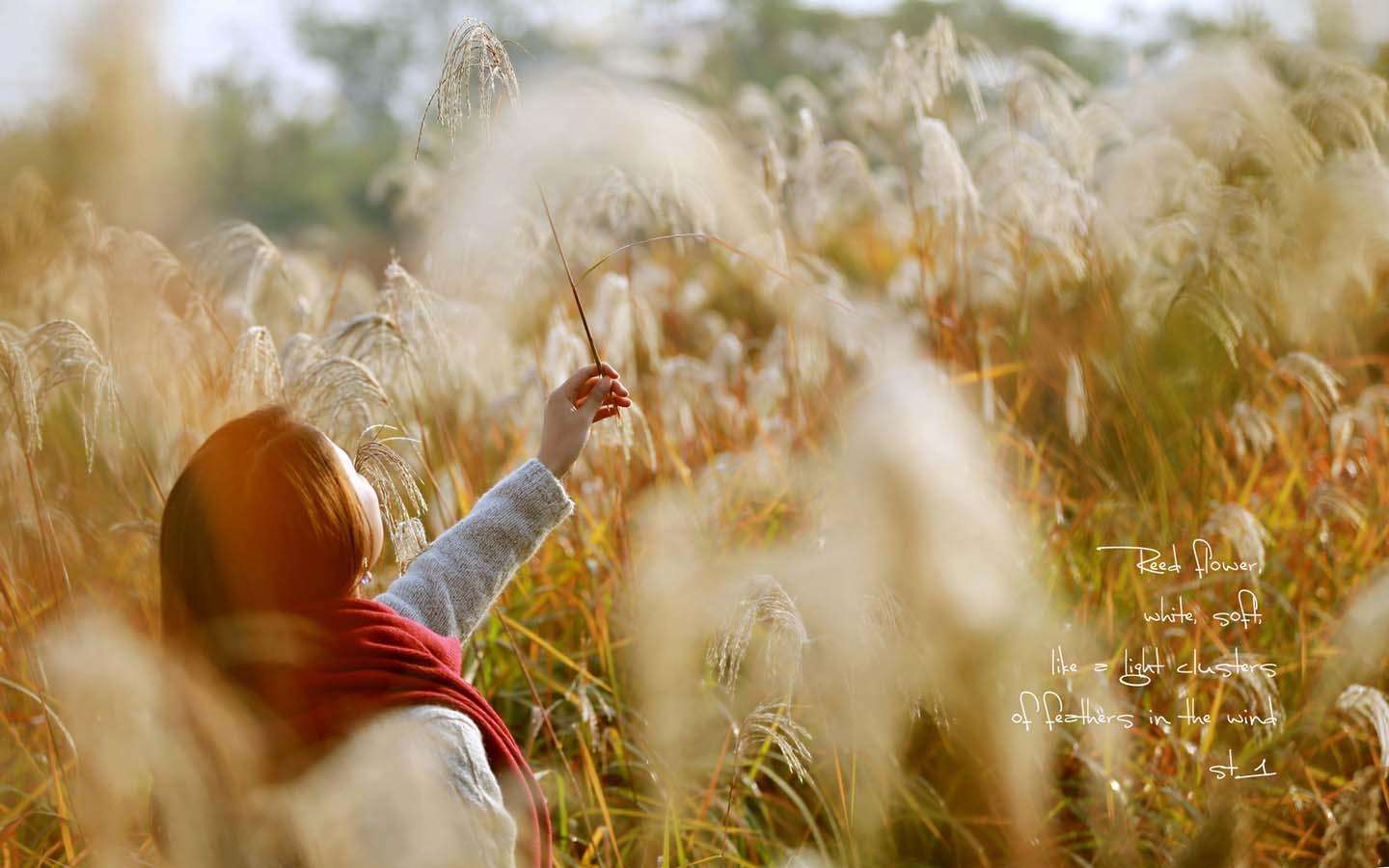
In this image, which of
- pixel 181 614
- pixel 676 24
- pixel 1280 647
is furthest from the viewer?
pixel 676 24

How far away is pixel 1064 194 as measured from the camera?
2641 mm

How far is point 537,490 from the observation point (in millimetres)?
1674

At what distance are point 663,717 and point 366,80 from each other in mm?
34822

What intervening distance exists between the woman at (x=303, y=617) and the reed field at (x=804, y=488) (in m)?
0.06

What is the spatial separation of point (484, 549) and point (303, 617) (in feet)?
1.23

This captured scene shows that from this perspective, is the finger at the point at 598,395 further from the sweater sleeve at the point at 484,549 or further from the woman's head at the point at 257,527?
the woman's head at the point at 257,527

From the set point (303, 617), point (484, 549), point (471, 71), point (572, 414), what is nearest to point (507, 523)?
point (484, 549)

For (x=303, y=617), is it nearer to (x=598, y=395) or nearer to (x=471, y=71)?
(x=598, y=395)

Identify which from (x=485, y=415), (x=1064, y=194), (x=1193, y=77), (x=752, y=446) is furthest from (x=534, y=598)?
(x=1193, y=77)

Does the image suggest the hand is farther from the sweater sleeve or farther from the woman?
the woman

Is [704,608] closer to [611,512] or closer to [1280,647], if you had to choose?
[611,512]

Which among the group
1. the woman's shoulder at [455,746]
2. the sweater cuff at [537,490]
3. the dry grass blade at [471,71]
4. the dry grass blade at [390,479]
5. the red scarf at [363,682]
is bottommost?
the woman's shoulder at [455,746]

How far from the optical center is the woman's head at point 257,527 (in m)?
1.32

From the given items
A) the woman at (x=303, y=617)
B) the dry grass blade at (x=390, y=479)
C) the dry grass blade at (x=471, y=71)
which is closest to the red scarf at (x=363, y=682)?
the woman at (x=303, y=617)
